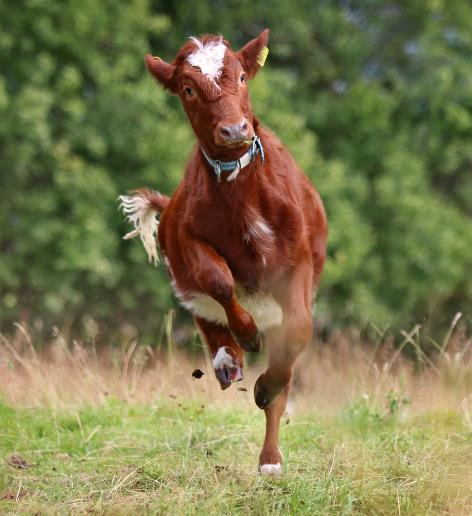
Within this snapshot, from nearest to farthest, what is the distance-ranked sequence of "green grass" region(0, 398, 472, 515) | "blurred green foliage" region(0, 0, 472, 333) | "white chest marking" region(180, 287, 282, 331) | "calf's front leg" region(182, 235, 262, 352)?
"green grass" region(0, 398, 472, 515)
"calf's front leg" region(182, 235, 262, 352)
"white chest marking" region(180, 287, 282, 331)
"blurred green foliage" region(0, 0, 472, 333)

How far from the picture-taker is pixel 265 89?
46.2 feet

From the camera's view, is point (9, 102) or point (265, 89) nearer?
point (9, 102)

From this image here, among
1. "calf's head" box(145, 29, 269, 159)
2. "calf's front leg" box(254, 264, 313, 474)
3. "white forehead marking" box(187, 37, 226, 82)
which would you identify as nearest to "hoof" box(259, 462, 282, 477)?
"calf's front leg" box(254, 264, 313, 474)

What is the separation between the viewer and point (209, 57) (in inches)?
198

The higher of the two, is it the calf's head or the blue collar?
the calf's head

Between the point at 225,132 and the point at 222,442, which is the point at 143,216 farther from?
the point at 225,132

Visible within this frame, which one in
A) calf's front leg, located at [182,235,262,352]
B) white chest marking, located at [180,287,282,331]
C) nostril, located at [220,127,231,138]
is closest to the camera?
nostril, located at [220,127,231,138]

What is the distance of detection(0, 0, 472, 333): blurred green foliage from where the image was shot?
13.6 metres

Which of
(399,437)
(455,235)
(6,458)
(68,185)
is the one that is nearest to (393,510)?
(399,437)

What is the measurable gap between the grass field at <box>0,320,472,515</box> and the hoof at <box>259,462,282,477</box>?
6 cm

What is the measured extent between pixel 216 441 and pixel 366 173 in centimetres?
1147

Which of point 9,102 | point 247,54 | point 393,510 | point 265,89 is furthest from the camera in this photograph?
point 265,89

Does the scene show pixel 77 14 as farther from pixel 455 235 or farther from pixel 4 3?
pixel 455 235

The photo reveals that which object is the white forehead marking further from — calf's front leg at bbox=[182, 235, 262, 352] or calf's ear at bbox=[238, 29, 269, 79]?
calf's front leg at bbox=[182, 235, 262, 352]
